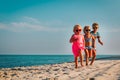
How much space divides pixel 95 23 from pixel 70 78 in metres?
3.89

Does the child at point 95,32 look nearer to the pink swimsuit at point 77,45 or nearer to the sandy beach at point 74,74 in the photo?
the pink swimsuit at point 77,45

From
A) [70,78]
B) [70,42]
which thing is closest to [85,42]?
[70,42]

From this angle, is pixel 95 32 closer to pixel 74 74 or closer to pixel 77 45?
pixel 77 45

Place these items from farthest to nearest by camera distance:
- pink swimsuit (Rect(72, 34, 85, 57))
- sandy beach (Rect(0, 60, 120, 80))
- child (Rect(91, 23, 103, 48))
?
child (Rect(91, 23, 103, 48)), pink swimsuit (Rect(72, 34, 85, 57)), sandy beach (Rect(0, 60, 120, 80))

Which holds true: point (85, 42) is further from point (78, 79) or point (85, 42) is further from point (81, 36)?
point (78, 79)

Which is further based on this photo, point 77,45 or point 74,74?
point 77,45

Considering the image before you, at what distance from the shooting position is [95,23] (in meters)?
9.10

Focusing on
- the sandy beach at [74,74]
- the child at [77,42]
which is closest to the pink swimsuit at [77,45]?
the child at [77,42]

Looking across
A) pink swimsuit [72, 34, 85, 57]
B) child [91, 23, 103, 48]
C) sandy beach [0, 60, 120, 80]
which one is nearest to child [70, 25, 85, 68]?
pink swimsuit [72, 34, 85, 57]

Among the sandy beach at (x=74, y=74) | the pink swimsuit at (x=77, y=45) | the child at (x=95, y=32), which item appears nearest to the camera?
the sandy beach at (x=74, y=74)

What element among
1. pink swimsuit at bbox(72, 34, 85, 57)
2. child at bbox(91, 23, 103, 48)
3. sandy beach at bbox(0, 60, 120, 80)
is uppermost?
child at bbox(91, 23, 103, 48)

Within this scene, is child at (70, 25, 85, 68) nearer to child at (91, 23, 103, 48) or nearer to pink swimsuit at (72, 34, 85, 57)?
pink swimsuit at (72, 34, 85, 57)

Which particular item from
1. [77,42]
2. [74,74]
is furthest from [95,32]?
[74,74]

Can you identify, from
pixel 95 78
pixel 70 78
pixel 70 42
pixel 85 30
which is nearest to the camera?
pixel 95 78
